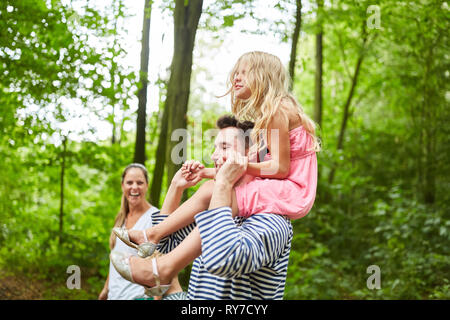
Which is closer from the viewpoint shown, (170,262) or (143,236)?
(170,262)

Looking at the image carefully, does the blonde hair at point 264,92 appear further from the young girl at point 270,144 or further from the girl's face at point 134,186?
the girl's face at point 134,186

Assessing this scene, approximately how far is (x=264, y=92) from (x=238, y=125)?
23cm

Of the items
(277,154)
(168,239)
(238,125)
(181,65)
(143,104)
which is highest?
(181,65)

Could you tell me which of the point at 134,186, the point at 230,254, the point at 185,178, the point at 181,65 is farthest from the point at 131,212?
the point at 230,254

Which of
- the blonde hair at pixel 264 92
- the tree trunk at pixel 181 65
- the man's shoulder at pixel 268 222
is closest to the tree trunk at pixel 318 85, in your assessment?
the tree trunk at pixel 181 65

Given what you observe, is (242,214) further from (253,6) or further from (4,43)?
(253,6)

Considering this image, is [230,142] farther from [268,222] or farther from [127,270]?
[127,270]

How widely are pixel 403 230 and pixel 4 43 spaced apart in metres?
6.54

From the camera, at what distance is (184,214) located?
191 cm

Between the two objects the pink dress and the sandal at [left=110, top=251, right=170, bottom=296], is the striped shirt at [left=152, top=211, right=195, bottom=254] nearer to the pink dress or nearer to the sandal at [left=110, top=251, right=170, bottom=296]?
the sandal at [left=110, top=251, right=170, bottom=296]

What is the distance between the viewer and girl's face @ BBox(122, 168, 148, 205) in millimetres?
3575

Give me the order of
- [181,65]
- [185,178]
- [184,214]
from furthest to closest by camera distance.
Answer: [181,65]
[185,178]
[184,214]

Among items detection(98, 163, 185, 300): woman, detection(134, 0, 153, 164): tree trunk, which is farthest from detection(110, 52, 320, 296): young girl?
→ detection(134, 0, 153, 164): tree trunk

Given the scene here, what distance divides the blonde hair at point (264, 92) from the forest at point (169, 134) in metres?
0.32
